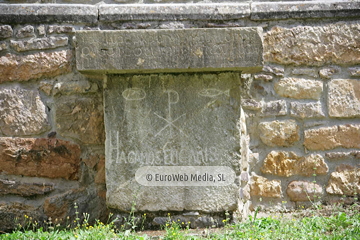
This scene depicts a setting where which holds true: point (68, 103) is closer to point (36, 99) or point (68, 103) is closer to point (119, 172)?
point (36, 99)

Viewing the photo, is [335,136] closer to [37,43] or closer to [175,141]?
[175,141]

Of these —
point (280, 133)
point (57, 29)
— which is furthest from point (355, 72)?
point (57, 29)

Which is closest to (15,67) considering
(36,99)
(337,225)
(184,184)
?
(36,99)

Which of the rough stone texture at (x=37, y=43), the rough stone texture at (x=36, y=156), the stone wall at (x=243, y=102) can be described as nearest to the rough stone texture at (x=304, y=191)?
the stone wall at (x=243, y=102)

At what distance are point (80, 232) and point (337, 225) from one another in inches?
66.4

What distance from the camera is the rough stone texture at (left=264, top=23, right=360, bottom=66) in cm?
313

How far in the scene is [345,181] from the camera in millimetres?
3133

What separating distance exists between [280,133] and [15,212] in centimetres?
214

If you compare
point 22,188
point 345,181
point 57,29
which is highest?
point 57,29

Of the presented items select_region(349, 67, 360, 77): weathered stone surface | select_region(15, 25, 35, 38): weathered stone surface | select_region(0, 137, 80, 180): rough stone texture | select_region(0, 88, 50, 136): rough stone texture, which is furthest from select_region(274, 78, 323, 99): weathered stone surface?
select_region(15, 25, 35, 38): weathered stone surface

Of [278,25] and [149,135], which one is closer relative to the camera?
[149,135]

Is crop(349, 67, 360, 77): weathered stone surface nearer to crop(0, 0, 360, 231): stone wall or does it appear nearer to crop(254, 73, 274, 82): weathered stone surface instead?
crop(0, 0, 360, 231): stone wall

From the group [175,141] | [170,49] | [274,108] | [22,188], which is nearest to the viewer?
[170,49]

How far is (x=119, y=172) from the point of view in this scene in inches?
110
